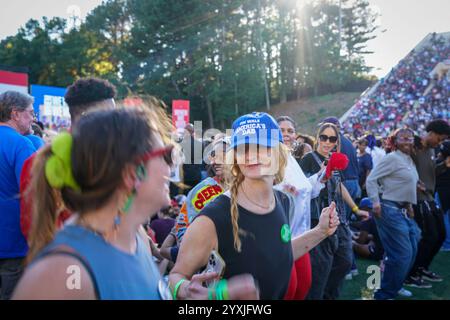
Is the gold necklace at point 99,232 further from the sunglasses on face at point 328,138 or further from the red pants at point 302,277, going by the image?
the sunglasses on face at point 328,138

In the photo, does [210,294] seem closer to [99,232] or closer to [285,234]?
[99,232]

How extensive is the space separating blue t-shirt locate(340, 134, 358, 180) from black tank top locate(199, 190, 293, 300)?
14.8 ft

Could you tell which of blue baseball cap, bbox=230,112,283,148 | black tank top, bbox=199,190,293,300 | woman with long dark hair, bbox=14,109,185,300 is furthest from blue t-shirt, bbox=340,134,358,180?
woman with long dark hair, bbox=14,109,185,300

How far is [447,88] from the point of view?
3014 cm

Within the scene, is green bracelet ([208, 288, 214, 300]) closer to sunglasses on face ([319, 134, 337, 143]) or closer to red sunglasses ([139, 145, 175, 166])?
red sunglasses ([139, 145, 175, 166])

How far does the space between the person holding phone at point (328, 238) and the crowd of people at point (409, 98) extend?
2114cm

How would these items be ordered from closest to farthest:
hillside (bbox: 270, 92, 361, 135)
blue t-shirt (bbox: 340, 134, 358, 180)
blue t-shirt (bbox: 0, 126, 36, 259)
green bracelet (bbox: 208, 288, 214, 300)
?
green bracelet (bbox: 208, 288, 214, 300)
blue t-shirt (bbox: 0, 126, 36, 259)
blue t-shirt (bbox: 340, 134, 358, 180)
hillside (bbox: 270, 92, 361, 135)

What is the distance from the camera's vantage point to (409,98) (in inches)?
1257

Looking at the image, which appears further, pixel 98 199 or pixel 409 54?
pixel 409 54

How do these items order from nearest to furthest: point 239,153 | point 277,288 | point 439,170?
point 277,288, point 239,153, point 439,170

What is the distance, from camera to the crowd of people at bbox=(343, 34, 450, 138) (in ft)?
91.1

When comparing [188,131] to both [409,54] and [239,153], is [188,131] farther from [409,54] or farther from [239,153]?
[409,54]

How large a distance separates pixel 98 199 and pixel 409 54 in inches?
1688

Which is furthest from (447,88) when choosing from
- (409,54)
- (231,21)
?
(231,21)
